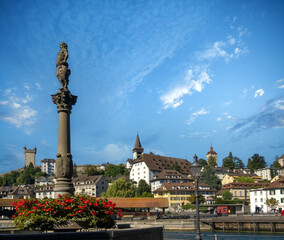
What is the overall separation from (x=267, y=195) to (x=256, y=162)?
108m

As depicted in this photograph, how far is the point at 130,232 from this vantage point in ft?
35.0

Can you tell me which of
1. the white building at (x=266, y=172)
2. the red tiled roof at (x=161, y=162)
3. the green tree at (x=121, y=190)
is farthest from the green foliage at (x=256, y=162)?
the green tree at (x=121, y=190)

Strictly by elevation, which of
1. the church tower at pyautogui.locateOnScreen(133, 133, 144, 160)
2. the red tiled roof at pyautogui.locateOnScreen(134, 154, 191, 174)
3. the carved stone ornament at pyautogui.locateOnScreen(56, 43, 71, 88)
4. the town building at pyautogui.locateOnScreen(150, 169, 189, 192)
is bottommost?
the town building at pyautogui.locateOnScreen(150, 169, 189, 192)

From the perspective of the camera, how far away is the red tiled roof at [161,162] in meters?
127

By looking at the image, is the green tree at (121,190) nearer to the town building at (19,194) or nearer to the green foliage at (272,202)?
the green foliage at (272,202)

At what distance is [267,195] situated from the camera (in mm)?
79750

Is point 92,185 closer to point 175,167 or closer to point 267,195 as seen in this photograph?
point 175,167

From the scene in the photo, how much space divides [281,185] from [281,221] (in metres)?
24.5

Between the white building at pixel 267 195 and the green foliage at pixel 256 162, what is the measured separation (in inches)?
3973

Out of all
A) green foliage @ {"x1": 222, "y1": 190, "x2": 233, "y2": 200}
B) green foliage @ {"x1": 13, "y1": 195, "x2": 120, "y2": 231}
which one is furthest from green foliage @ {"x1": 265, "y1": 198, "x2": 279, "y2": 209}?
green foliage @ {"x1": 13, "y1": 195, "x2": 120, "y2": 231}

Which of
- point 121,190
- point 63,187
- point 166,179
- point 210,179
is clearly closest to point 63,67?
A: point 63,187

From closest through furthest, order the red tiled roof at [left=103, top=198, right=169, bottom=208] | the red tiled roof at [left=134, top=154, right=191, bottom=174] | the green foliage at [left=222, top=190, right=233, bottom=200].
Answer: the red tiled roof at [left=103, top=198, right=169, bottom=208] < the green foliage at [left=222, top=190, right=233, bottom=200] < the red tiled roof at [left=134, top=154, right=191, bottom=174]

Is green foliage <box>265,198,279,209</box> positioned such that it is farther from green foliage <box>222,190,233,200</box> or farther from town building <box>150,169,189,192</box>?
town building <box>150,169,189,192</box>

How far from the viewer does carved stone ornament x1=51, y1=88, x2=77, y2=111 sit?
1962cm
